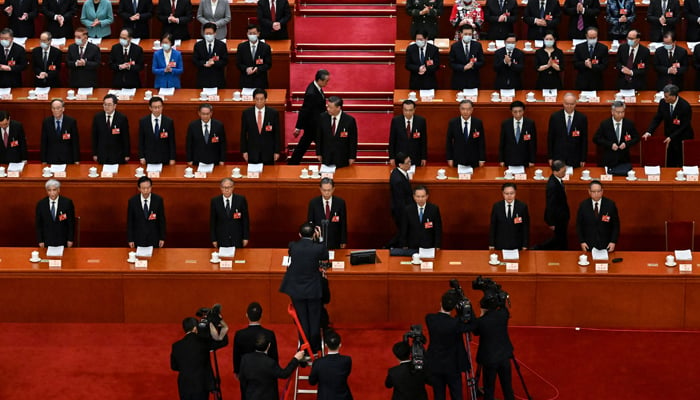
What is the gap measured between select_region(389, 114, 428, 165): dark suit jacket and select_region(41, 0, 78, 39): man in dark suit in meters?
5.31

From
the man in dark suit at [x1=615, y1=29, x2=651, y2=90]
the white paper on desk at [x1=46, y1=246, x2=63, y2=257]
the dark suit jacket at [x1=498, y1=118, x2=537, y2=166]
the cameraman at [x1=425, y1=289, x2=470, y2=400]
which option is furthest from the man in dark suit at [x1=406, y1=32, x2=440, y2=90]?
the cameraman at [x1=425, y1=289, x2=470, y2=400]

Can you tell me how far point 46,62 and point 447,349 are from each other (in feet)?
26.5

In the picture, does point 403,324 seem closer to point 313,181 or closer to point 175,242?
point 313,181

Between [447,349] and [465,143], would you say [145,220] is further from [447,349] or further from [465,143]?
[447,349]

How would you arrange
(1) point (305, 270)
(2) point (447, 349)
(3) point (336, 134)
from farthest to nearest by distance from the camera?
(3) point (336, 134), (1) point (305, 270), (2) point (447, 349)

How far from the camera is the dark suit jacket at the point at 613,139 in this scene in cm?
1455

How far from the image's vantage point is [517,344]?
12258mm

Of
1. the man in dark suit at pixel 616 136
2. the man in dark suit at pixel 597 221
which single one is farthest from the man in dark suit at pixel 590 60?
the man in dark suit at pixel 597 221

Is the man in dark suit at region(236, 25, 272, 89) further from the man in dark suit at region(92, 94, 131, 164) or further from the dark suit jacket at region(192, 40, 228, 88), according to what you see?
the man in dark suit at region(92, 94, 131, 164)

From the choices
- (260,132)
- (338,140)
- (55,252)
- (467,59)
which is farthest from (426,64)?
(55,252)

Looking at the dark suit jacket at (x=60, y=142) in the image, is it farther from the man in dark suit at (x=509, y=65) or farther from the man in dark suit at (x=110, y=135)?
the man in dark suit at (x=509, y=65)

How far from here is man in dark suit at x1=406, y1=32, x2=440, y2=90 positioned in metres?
15.9

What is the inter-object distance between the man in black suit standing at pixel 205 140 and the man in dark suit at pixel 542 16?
4.87m

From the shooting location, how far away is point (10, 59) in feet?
52.5
